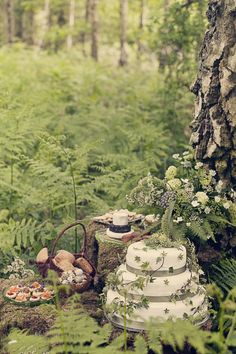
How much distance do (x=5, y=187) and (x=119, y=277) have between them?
8.81ft

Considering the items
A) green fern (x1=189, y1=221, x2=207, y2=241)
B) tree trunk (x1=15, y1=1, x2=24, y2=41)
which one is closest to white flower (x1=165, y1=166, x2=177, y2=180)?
green fern (x1=189, y1=221, x2=207, y2=241)

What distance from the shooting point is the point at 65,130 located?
30.2ft

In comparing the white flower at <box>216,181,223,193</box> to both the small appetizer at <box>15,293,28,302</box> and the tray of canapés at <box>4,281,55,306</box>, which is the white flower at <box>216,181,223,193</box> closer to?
the tray of canapés at <box>4,281,55,306</box>

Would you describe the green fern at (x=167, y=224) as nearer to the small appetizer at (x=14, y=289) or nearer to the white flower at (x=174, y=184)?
the white flower at (x=174, y=184)

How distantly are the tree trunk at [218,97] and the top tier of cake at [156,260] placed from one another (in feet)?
4.06

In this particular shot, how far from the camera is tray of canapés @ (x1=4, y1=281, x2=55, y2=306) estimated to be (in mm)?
4312

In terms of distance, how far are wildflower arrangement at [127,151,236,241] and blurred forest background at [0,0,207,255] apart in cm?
94

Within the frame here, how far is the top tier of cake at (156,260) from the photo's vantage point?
3.92 m

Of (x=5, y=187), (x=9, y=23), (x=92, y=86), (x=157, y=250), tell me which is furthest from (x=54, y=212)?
(x=9, y=23)

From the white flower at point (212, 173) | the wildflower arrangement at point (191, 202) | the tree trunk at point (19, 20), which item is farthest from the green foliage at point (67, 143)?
the tree trunk at point (19, 20)

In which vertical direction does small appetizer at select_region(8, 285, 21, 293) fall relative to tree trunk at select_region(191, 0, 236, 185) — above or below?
below

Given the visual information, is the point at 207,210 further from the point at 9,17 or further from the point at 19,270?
the point at 9,17

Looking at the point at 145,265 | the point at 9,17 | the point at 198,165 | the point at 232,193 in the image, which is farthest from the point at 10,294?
the point at 9,17

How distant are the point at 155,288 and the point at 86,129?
5478 millimetres
